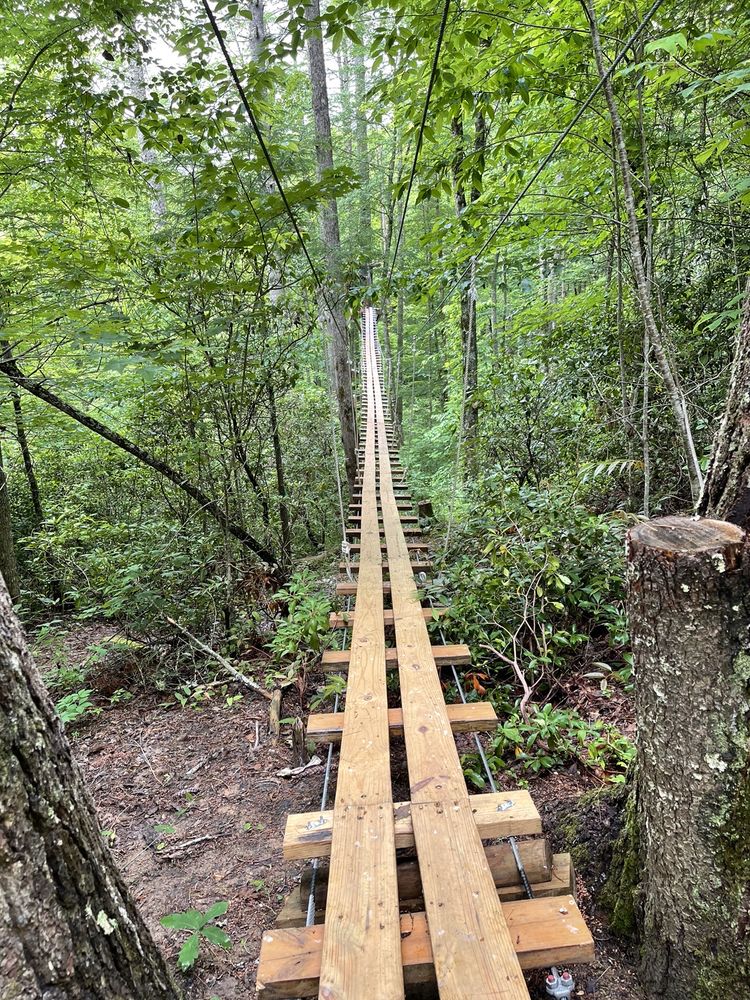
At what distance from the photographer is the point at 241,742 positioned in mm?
3008

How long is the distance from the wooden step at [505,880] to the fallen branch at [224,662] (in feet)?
5.87

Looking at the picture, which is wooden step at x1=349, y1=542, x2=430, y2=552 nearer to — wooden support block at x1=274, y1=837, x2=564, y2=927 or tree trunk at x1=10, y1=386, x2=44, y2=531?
wooden support block at x1=274, y1=837, x2=564, y2=927

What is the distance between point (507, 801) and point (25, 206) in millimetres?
4843

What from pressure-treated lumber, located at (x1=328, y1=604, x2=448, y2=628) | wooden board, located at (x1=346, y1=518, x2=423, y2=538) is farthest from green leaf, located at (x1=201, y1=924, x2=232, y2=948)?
wooden board, located at (x1=346, y1=518, x2=423, y2=538)

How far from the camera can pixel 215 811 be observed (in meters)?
2.49

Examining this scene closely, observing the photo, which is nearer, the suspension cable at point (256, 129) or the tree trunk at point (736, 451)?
the tree trunk at point (736, 451)

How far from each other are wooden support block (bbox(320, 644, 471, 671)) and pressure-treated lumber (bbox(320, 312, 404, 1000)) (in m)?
0.09

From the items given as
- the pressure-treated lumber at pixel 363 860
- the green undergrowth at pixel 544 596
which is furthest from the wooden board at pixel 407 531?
the pressure-treated lumber at pixel 363 860

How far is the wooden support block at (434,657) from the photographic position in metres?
2.68

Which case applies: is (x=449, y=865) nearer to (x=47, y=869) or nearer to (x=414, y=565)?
(x=47, y=869)

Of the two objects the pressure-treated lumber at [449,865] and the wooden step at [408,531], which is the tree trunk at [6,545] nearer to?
the wooden step at [408,531]

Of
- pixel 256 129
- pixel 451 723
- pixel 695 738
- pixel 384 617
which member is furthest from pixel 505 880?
pixel 256 129

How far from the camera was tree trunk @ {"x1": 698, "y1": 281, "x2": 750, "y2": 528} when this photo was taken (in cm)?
120

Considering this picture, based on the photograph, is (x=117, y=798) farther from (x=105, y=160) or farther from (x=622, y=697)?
(x=105, y=160)
